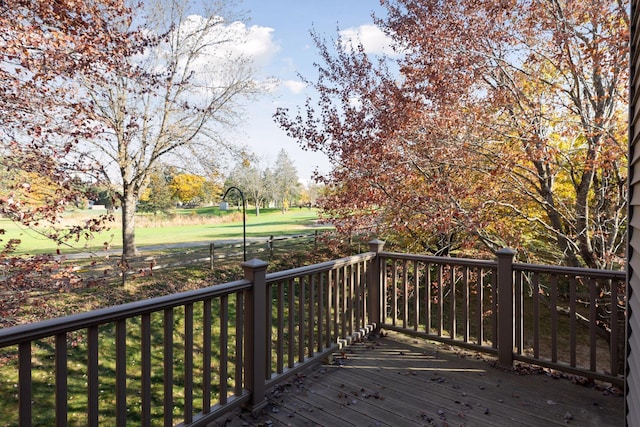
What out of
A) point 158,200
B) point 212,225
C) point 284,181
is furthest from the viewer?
point 284,181

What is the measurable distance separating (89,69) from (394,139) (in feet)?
11.8

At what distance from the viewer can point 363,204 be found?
509 cm

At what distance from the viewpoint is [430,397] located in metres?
2.68

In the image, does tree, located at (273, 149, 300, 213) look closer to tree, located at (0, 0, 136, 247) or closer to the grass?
the grass

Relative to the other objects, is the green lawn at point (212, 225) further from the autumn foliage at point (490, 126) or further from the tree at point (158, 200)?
the autumn foliage at point (490, 126)

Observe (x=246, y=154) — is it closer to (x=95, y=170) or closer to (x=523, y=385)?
(x=95, y=170)

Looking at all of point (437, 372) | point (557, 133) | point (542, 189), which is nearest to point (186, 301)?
point (437, 372)

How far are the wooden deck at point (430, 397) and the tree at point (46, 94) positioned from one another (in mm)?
2877

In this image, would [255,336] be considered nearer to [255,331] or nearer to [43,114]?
[255,331]

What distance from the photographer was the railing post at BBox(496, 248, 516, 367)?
3055mm

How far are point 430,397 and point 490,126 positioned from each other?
3.12m

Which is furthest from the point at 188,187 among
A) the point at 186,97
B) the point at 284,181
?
the point at 284,181

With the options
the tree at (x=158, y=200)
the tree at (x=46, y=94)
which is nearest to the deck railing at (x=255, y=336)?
the tree at (x=46, y=94)

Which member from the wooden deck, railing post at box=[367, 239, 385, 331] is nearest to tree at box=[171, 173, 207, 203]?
railing post at box=[367, 239, 385, 331]
